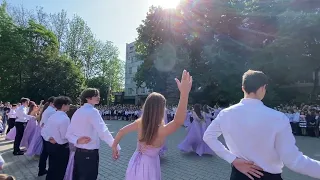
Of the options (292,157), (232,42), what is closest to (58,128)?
(292,157)

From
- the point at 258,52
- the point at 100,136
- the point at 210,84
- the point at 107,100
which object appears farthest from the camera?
the point at 107,100

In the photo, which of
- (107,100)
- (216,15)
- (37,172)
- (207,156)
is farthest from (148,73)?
(37,172)

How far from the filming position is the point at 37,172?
7777mm

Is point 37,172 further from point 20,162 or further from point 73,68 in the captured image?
point 73,68

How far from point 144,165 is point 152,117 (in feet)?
1.99

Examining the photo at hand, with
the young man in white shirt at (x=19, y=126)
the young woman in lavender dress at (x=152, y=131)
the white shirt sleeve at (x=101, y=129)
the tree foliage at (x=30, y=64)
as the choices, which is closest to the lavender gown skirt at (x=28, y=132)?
the young man in white shirt at (x=19, y=126)

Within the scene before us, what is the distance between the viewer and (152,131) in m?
3.45

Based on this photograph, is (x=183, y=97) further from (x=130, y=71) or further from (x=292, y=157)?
(x=130, y=71)

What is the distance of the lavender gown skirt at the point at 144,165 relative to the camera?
3588 mm

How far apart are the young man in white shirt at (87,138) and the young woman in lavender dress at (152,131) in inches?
35.2

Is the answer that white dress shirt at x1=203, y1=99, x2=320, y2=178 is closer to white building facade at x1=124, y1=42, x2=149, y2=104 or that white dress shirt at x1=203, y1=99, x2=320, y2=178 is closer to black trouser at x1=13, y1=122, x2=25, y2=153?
black trouser at x1=13, y1=122, x2=25, y2=153

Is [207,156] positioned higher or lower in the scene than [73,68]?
lower

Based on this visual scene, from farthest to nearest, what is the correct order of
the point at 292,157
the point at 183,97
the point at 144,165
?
1. the point at 144,165
2. the point at 183,97
3. the point at 292,157

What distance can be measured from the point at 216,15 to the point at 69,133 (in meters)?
26.0
